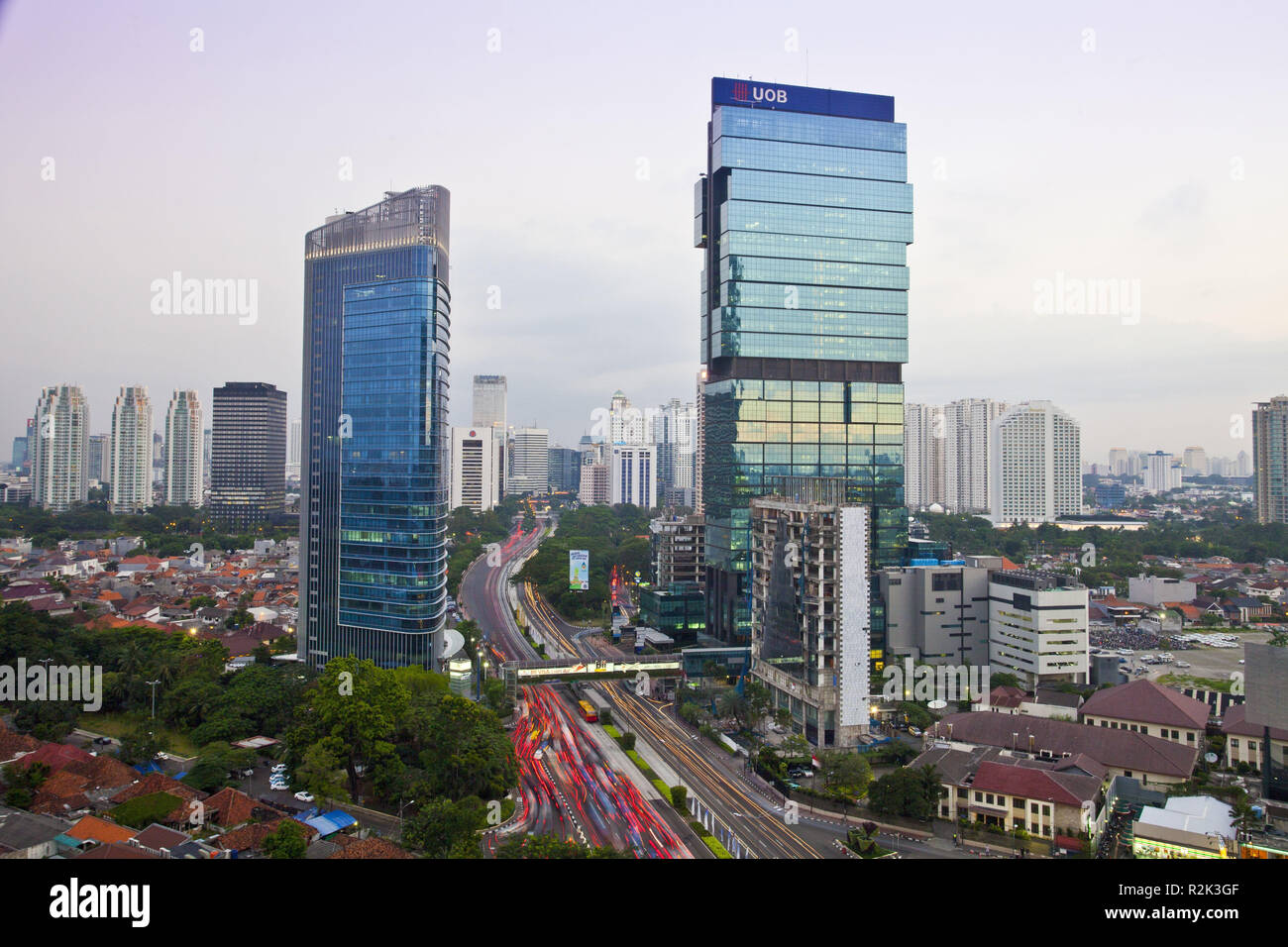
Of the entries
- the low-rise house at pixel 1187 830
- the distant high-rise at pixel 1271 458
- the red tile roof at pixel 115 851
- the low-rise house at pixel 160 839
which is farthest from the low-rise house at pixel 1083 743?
the distant high-rise at pixel 1271 458

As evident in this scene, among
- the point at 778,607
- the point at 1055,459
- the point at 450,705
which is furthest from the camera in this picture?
the point at 1055,459

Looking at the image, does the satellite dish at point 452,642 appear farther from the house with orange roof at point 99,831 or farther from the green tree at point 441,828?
the house with orange roof at point 99,831

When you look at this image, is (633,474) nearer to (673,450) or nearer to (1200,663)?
(673,450)

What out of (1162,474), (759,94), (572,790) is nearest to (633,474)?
(759,94)

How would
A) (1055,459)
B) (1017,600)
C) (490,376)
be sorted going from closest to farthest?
1. (1017,600)
2. (1055,459)
3. (490,376)

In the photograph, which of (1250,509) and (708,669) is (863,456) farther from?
(1250,509)
